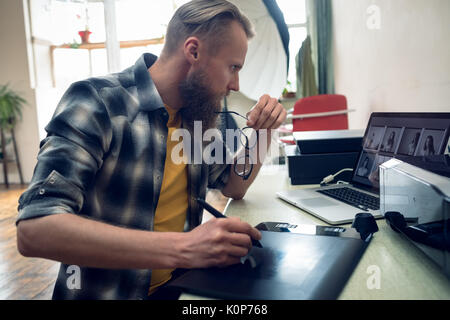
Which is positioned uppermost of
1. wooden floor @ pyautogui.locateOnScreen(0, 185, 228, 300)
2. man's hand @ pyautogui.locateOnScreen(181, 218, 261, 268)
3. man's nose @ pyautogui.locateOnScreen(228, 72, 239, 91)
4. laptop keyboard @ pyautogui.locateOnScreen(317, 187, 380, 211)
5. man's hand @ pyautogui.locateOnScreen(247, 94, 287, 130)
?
man's nose @ pyautogui.locateOnScreen(228, 72, 239, 91)

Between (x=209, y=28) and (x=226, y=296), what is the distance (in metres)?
0.67

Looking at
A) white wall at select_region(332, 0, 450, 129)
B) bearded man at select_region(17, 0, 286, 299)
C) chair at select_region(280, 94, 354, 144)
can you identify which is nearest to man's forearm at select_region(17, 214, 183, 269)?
bearded man at select_region(17, 0, 286, 299)

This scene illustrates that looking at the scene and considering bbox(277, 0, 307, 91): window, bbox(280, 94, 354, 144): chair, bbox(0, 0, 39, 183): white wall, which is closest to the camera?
bbox(280, 94, 354, 144): chair

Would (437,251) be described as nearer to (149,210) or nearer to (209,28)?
(149,210)

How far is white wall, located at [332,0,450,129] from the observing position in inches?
52.2

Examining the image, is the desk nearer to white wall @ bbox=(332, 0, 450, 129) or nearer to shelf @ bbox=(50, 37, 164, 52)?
white wall @ bbox=(332, 0, 450, 129)

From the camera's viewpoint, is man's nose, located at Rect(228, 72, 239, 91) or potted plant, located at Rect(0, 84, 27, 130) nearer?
man's nose, located at Rect(228, 72, 239, 91)

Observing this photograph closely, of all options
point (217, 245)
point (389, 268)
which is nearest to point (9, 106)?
point (217, 245)

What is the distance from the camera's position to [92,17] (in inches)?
211

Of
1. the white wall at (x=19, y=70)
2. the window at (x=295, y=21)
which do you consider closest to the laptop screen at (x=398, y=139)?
the window at (x=295, y=21)

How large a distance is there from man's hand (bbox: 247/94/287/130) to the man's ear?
0.72 ft

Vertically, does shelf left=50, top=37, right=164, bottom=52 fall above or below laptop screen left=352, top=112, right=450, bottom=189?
above

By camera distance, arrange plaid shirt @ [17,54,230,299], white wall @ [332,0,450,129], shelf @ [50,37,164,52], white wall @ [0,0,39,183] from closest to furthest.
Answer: plaid shirt @ [17,54,230,299] → white wall @ [332,0,450,129] → white wall @ [0,0,39,183] → shelf @ [50,37,164,52]

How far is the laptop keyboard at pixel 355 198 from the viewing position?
95 centimetres
